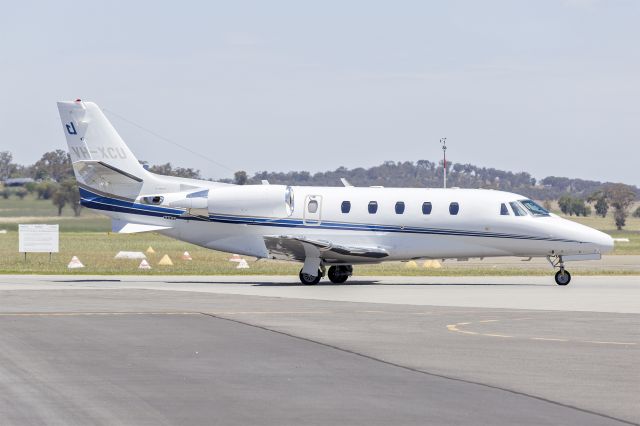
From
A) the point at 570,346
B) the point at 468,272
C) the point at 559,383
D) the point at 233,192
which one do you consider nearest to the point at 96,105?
the point at 233,192

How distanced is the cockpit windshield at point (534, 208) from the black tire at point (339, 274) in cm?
611

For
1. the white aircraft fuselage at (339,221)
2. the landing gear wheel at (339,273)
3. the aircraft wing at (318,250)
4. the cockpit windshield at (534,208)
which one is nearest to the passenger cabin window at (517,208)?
the white aircraft fuselage at (339,221)

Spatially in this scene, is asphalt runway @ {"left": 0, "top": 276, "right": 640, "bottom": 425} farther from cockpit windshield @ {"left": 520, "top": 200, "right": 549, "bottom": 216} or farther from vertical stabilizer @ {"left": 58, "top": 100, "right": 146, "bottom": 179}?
vertical stabilizer @ {"left": 58, "top": 100, "right": 146, "bottom": 179}

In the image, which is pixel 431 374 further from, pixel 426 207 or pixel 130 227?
pixel 130 227

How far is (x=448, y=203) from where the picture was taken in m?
37.0

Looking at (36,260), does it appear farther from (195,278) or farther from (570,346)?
(570,346)

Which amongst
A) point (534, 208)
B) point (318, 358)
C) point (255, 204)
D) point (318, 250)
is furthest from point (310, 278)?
point (318, 358)

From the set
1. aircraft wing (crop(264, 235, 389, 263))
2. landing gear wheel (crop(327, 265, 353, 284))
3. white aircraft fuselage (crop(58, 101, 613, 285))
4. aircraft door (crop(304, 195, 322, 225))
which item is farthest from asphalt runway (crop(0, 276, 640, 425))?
landing gear wheel (crop(327, 265, 353, 284))

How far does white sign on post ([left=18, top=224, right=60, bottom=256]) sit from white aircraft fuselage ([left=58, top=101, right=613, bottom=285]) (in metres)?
10.4

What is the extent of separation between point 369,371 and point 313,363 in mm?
1112

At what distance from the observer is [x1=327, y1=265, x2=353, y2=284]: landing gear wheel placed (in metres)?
38.6

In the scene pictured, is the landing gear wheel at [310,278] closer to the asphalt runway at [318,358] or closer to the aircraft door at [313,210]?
the aircraft door at [313,210]

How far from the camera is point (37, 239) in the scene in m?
48.7

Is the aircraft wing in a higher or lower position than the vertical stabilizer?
lower
